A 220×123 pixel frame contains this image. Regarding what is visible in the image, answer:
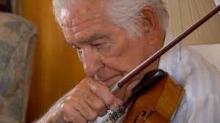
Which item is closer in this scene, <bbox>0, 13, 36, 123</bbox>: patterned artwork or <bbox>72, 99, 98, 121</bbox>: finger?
<bbox>72, 99, 98, 121</bbox>: finger

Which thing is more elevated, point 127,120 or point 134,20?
point 134,20

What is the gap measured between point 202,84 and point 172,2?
0.33 m

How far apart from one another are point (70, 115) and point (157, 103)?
0.17m

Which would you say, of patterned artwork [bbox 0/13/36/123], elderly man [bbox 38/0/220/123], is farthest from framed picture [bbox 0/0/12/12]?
elderly man [bbox 38/0/220/123]

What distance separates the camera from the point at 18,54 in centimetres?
184

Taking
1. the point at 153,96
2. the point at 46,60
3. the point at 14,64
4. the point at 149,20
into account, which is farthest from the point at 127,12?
the point at 46,60

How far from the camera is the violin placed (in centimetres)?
88

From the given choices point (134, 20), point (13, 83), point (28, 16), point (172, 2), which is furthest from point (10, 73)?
point (134, 20)

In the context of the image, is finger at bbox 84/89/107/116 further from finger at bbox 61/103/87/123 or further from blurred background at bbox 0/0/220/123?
blurred background at bbox 0/0/220/123

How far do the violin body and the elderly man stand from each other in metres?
0.03

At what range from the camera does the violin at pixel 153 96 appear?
2.87 feet

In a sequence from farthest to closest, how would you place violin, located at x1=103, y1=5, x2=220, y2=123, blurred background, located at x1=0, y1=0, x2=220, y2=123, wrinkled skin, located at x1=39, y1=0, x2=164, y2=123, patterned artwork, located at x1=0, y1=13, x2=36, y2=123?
blurred background, located at x1=0, y1=0, x2=220, y2=123 < patterned artwork, located at x1=0, y1=13, x2=36, y2=123 < wrinkled skin, located at x1=39, y1=0, x2=164, y2=123 < violin, located at x1=103, y1=5, x2=220, y2=123

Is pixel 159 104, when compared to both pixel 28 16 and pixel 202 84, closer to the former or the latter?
pixel 202 84

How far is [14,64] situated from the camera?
5.99 feet
